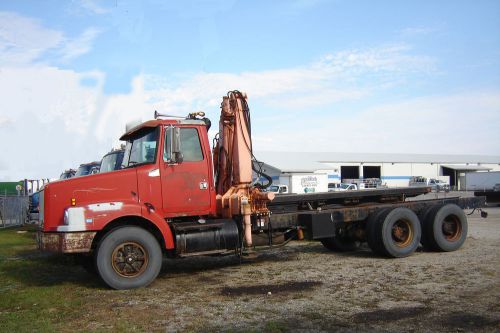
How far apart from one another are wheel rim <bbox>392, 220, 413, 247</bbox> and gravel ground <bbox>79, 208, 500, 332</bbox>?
1.60 feet

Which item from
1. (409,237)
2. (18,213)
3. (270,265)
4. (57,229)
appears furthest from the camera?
(18,213)

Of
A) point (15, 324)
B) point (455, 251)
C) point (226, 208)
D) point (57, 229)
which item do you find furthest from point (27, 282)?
point (455, 251)

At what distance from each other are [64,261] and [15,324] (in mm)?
5441

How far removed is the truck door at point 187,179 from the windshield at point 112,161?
5.20ft

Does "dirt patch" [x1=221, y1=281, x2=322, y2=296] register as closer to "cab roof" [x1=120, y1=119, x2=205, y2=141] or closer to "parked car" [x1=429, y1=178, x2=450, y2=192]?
"cab roof" [x1=120, y1=119, x2=205, y2=141]

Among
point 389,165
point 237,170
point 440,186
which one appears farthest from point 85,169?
point 389,165

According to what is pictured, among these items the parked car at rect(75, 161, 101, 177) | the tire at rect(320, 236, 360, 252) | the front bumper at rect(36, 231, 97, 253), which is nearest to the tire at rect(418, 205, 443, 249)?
the tire at rect(320, 236, 360, 252)

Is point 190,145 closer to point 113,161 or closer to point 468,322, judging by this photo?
point 113,161

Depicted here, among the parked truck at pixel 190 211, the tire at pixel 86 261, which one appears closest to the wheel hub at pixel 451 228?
the parked truck at pixel 190 211

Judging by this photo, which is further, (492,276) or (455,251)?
(455,251)

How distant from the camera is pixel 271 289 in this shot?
8156 millimetres

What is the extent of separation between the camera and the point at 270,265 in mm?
10641

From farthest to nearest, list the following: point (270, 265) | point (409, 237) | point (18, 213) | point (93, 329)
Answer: point (18, 213), point (409, 237), point (270, 265), point (93, 329)

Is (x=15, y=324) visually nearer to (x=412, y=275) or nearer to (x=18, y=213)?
(x=412, y=275)
